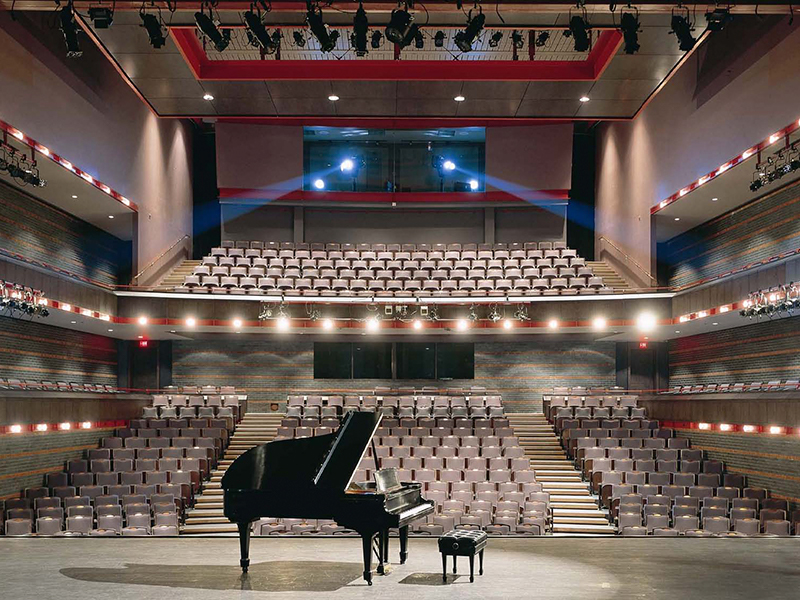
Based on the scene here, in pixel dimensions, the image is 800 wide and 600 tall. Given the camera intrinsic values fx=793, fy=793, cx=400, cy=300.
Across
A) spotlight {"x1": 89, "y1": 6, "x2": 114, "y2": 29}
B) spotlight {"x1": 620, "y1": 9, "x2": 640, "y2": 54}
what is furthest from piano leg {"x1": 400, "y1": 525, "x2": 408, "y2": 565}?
spotlight {"x1": 89, "y1": 6, "x2": 114, "y2": 29}

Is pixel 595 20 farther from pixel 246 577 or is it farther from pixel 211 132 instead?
pixel 211 132

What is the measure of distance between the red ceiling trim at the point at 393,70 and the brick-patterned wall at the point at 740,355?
4.36 m

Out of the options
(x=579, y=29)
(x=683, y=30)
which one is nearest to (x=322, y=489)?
(x=579, y=29)

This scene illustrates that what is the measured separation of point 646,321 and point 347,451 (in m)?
9.27

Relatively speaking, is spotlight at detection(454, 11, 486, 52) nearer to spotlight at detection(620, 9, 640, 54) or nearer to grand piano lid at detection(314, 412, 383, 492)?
spotlight at detection(620, 9, 640, 54)

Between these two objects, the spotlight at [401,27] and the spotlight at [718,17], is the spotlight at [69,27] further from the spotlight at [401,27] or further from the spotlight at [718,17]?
the spotlight at [718,17]

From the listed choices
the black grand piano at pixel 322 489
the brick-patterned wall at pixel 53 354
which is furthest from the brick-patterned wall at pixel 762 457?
the brick-patterned wall at pixel 53 354

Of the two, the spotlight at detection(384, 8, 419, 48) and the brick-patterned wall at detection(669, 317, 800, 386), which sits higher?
the spotlight at detection(384, 8, 419, 48)

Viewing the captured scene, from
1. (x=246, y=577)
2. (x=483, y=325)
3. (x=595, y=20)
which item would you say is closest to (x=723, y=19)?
(x=595, y=20)

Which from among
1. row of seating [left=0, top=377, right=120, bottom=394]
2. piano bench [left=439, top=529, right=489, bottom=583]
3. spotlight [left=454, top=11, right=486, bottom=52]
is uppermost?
spotlight [left=454, top=11, right=486, bottom=52]

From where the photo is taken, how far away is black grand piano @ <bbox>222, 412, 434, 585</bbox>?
4469 mm

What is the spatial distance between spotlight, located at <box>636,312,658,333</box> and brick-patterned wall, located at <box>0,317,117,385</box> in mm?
9146

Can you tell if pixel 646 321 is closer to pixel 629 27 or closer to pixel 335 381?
pixel 335 381

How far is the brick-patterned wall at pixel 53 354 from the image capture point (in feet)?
35.4
